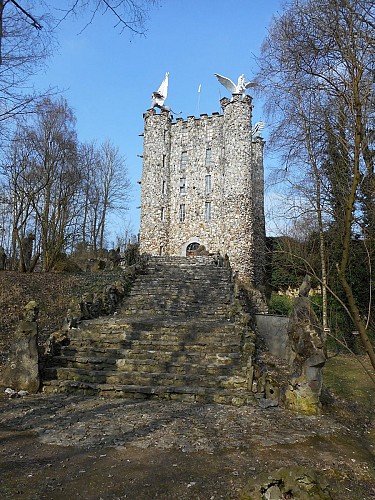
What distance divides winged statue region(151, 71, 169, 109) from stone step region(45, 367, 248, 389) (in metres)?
26.3

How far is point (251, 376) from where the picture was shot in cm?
821

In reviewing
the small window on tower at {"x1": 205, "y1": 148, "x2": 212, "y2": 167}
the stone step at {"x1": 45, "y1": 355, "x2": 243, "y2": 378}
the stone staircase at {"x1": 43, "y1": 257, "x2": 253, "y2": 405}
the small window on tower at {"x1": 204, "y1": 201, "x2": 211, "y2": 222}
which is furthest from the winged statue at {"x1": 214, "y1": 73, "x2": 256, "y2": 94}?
the stone step at {"x1": 45, "y1": 355, "x2": 243, "y2": 378}

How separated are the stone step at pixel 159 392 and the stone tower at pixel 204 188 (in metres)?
18.9

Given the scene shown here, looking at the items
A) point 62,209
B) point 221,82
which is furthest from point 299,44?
point 221,82

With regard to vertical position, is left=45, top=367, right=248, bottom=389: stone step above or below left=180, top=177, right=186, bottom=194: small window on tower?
below

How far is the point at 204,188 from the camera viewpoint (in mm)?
29953

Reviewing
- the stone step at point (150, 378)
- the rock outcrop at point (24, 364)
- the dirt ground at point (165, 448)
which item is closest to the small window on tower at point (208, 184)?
the stone step at point (150, 378)

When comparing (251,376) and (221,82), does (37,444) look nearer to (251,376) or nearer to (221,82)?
(251,376)

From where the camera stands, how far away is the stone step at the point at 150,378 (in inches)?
331

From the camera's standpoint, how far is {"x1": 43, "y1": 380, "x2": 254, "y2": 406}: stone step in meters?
Result: 7.89

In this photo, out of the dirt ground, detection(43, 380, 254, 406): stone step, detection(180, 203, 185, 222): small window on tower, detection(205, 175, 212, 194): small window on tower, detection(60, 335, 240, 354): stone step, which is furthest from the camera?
detection(180, 203, 185, 222): small window on tower

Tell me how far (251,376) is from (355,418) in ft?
6.84

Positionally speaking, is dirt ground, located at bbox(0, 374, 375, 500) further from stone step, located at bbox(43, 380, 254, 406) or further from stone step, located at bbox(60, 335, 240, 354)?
stone step, located at bbox(60, 335, 240, 354)

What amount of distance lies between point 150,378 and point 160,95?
89.6 ft
